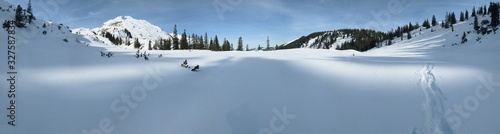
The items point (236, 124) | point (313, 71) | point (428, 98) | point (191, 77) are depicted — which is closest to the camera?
point (236, 124)

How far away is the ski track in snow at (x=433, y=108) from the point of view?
5.31 metres

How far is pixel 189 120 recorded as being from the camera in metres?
5.15

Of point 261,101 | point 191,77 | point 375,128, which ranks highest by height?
point 191,77

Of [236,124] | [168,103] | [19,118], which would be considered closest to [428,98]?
[236,124]

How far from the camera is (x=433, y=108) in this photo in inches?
241

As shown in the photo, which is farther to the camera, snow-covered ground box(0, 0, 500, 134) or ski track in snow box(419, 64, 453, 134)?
ski track in snow box(419, 64, 453, 134)

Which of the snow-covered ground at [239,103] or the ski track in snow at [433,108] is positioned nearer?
the snow-covered ground at [239,103]

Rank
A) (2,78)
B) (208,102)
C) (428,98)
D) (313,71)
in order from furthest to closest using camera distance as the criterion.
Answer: (313,71)
(428,98)
(208,102)
(2,78)

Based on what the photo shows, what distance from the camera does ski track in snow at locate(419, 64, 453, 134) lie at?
531 centimetres

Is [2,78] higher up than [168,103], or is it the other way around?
[2,78]

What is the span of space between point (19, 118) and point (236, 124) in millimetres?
3656

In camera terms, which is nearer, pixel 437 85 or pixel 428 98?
pixel 428 98

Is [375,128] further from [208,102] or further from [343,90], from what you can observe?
[208,102]

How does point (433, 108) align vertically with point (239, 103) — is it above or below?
below
